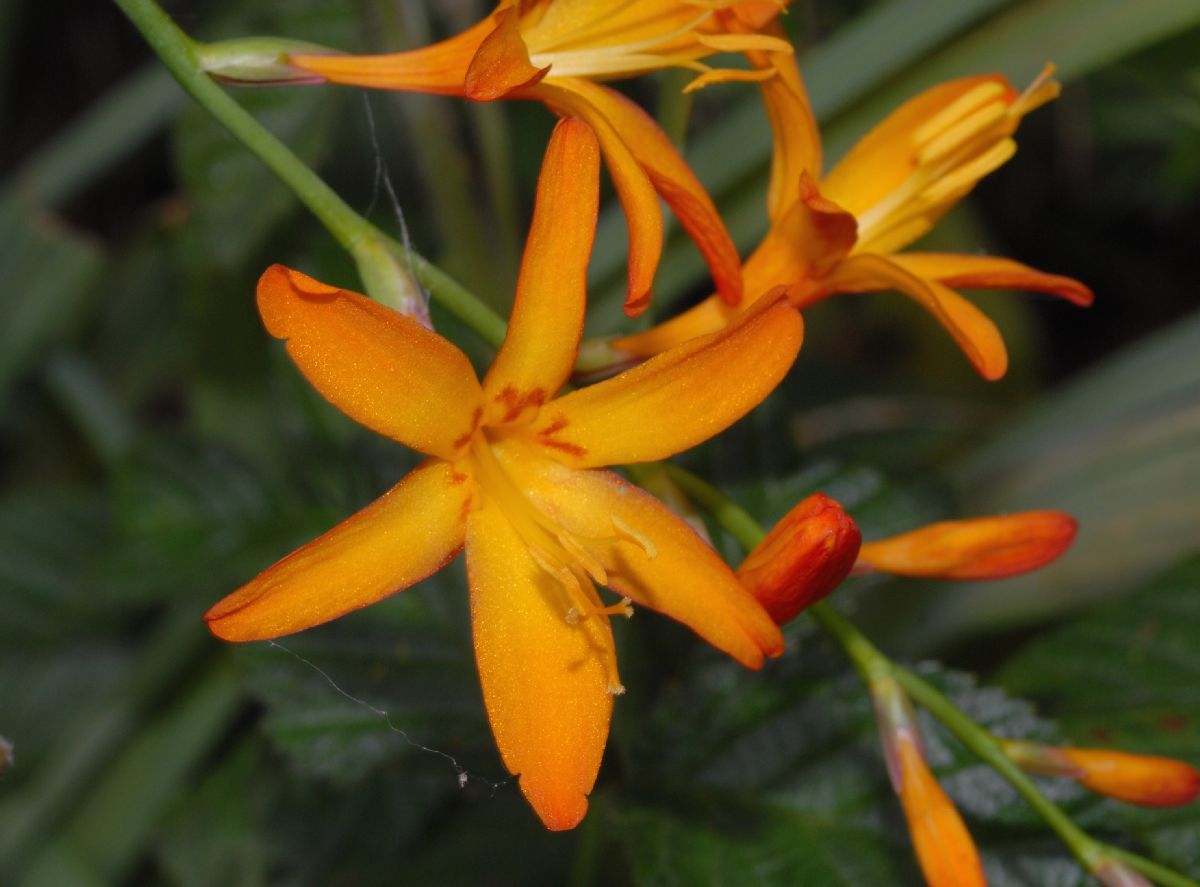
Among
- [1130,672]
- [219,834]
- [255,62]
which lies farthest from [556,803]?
[219,834]

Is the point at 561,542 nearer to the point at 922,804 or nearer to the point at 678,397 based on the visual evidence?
the point at 678,397

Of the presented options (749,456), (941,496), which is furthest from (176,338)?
(941,496)

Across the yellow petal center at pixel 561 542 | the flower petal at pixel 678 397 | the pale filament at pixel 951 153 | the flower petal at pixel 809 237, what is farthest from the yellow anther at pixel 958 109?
the yellow petal center at pixel 561 542

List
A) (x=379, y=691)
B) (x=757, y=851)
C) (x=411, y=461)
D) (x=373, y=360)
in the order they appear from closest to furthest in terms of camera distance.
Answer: (x=373, y=360) → (x=757, y=851) → (x=379, y=691) → (x=411, y=461)

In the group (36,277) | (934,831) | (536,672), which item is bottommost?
(934,831)

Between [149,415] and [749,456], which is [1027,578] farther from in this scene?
[149,415]

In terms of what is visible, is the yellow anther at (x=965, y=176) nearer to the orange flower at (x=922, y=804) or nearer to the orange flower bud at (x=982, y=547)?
the orange flower bud at (x=982, y=547)

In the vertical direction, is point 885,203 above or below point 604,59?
below
